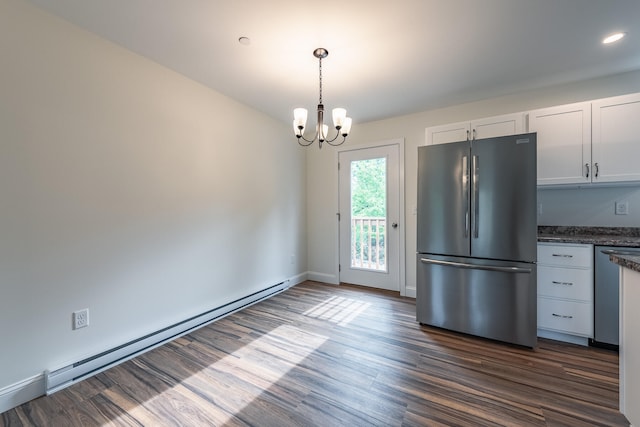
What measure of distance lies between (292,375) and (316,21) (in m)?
2.51

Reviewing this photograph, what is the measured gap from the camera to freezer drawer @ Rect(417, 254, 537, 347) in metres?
2.21

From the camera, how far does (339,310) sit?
3.05 meters

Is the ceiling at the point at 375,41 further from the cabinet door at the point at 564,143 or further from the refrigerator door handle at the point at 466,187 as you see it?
the refrigerator door handle at the point at 466,187

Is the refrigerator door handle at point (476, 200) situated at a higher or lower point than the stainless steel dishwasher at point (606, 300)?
higher

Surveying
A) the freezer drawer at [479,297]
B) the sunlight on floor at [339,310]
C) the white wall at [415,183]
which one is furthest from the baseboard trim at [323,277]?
the freezer drawer at [479,297]

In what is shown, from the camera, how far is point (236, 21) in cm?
181

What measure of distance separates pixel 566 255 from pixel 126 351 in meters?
3.78

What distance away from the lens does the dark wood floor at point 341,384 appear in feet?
4.92

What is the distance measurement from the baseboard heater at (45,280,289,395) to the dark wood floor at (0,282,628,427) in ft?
0.22

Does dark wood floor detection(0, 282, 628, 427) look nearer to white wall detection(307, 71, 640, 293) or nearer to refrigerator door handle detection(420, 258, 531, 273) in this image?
refrigerator door handle detection(420, 258, 531, 273)

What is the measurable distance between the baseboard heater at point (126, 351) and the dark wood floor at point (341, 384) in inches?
2.6

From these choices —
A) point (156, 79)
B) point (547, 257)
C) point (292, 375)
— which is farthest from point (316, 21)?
point (547, 257)

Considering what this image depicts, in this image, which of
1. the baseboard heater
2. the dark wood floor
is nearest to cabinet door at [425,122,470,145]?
the dark wood floor

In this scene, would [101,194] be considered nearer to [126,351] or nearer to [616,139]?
[126,351]
